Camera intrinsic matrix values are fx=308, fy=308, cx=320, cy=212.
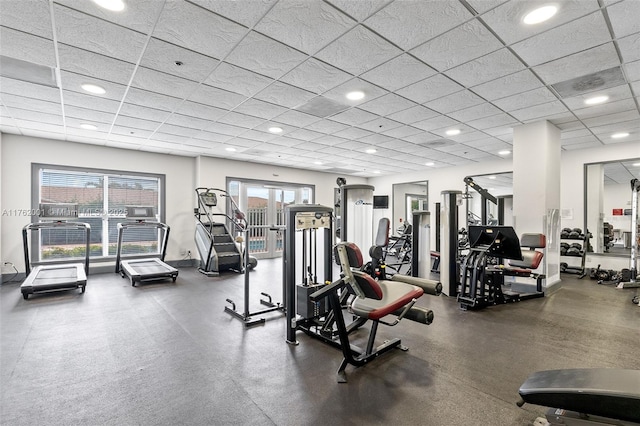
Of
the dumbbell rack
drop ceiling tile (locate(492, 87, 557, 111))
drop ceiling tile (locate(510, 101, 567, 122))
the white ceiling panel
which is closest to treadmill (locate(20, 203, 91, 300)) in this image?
the white ceiling panel

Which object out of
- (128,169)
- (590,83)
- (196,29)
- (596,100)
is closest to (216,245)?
(128,169)

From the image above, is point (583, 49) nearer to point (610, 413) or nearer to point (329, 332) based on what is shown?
point (610, 413)

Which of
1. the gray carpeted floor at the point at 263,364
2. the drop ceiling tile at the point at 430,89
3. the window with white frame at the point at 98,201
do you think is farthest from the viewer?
the window with white frame at the point at 98,201

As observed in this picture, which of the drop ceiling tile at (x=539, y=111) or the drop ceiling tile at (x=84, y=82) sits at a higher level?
the drop ceiling tile at (x=539, y=111)

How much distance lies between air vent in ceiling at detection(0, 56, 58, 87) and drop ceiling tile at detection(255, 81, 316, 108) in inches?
93.9

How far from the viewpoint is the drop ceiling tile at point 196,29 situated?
8.16 feet

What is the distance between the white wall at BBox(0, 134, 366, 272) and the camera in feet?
20.2

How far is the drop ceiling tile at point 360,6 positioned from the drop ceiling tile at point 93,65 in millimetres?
2408

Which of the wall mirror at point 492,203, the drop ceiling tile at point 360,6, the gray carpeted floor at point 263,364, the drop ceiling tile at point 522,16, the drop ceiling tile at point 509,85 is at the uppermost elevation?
the drop ceiling tile at point 522,16

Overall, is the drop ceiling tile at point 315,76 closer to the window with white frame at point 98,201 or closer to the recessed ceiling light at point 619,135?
the window with white frame at point 98,201

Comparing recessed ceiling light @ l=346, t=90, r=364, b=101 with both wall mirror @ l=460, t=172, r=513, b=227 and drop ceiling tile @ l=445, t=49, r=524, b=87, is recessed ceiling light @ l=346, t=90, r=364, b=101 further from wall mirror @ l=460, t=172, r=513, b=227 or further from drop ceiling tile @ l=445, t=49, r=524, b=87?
wall mirror @ l=460, t=172, r=513, b=227

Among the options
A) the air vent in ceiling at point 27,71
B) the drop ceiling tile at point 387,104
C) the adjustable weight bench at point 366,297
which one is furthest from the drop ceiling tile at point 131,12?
the drop ceiling tile at point 387,104

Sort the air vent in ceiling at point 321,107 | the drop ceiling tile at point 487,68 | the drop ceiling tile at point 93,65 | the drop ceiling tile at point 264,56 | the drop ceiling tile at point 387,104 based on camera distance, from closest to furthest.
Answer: the drop ceiling tile at point 264,56 → the drop ceiling tile at point 93,65 → the drop ceiling tile at point 487,68 → the drop ceiling tile at point 387,104 → the air vent in ceiling at point 321,107

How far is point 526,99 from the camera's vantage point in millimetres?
4359
